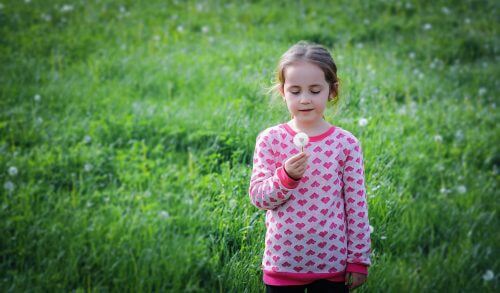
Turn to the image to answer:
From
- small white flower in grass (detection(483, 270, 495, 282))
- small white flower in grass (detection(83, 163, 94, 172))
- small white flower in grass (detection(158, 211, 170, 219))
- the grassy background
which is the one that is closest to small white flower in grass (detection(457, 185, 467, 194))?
the grassy background

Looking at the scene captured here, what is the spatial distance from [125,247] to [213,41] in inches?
142

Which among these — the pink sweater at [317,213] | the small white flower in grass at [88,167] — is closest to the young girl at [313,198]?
the pink sweater at [317,213]

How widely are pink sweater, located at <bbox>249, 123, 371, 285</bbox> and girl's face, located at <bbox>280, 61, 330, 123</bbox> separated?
9 cm

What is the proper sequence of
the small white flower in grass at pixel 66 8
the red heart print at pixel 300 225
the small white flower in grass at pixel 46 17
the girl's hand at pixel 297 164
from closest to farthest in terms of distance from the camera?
the girl's hand at pixel 297 164, the red heart print at pixel 300 225, the small white flower in grass at pixel 46 17, the small white flower in grass at pixel 66 8

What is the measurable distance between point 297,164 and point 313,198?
222 millimetres

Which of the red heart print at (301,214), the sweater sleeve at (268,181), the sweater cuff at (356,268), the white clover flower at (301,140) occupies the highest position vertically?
the white clover flower at (301,140)

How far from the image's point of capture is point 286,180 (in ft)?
6.41

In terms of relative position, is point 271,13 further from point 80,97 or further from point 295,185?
point 295,185

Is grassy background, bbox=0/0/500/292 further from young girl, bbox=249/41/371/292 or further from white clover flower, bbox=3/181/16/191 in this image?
young girl, bbox=249/41/371/292

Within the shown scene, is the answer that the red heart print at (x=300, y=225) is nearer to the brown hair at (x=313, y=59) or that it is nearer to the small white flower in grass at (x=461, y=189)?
the brown hair at (x=313, y=59)

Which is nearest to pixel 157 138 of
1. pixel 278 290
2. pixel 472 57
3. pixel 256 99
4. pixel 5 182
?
pixel 256 99

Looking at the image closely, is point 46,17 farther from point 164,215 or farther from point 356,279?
point 356,279

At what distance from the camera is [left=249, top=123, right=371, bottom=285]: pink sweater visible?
81.3 inches

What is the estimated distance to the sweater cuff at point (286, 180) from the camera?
6.40 feet
